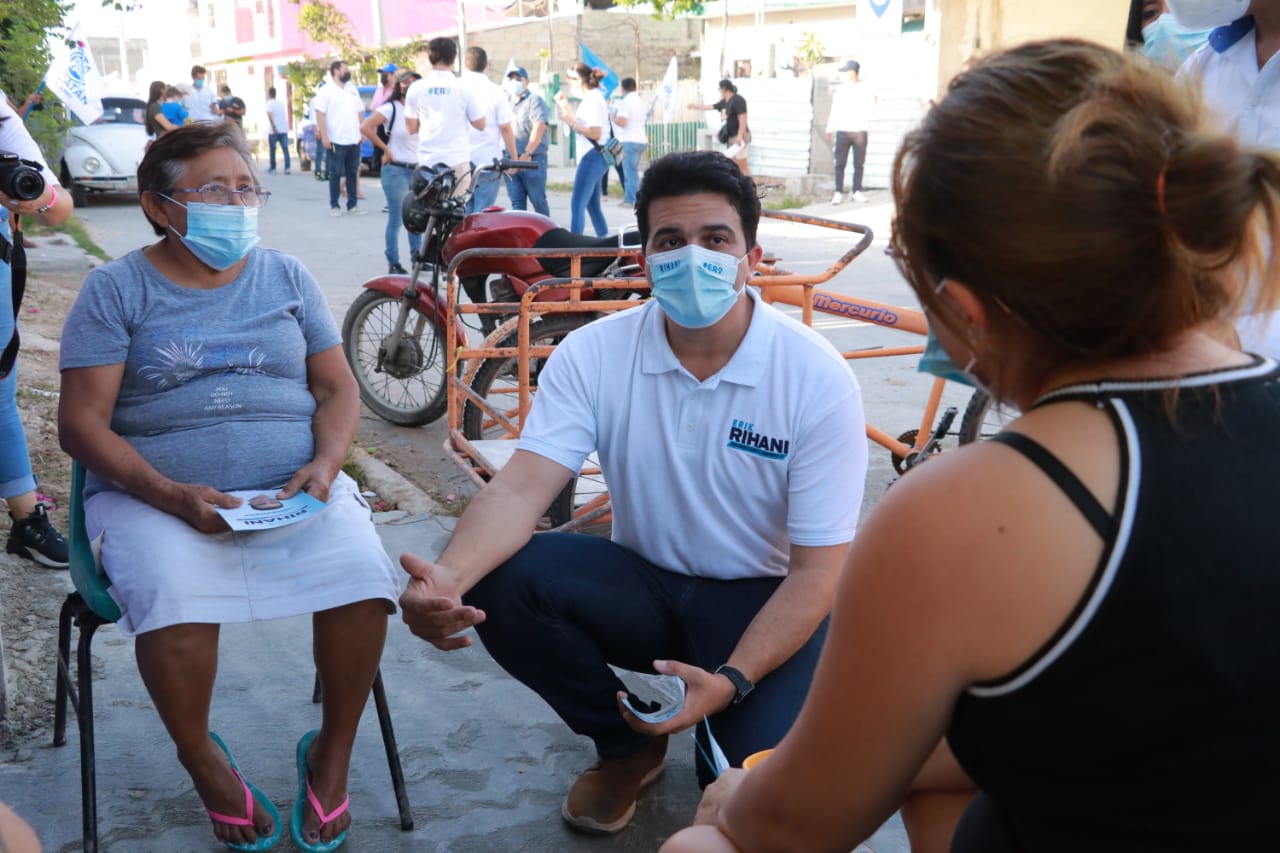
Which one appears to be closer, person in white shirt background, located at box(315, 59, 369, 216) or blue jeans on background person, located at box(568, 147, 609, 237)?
blue jeans on background person, located at box(568, 147, 609, 237)

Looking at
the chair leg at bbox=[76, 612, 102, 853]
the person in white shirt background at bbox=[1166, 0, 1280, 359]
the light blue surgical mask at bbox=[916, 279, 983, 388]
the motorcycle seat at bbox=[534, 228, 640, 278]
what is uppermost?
the person in white shirt background at bbox=[1166, 0, 1280, 359]

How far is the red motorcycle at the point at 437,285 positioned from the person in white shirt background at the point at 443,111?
299 cm

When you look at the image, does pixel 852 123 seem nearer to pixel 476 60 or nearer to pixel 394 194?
pixel 476 60

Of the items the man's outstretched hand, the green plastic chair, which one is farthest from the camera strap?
the man's outstretched hand

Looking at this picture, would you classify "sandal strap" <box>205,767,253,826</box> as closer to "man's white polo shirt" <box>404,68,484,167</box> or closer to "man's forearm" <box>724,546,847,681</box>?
"man's forearm" <box>724,546,847,681</box>

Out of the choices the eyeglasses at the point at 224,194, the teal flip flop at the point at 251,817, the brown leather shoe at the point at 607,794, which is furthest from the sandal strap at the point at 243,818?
the eyeglasses at the point at 224,194

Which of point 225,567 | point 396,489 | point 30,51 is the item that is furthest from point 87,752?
point 30,51

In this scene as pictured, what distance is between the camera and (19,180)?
322cm

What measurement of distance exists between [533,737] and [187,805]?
807mm

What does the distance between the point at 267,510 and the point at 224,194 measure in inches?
29.9

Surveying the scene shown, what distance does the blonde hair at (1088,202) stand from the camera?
1.06 meters

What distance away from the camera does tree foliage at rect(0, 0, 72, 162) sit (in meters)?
6.88

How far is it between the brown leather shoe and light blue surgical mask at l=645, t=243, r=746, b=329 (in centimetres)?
94

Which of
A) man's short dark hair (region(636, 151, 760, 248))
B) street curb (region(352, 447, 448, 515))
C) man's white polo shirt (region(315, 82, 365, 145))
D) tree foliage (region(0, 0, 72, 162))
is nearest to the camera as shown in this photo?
man's short dark hair (region(636, 151, 760, 248))
